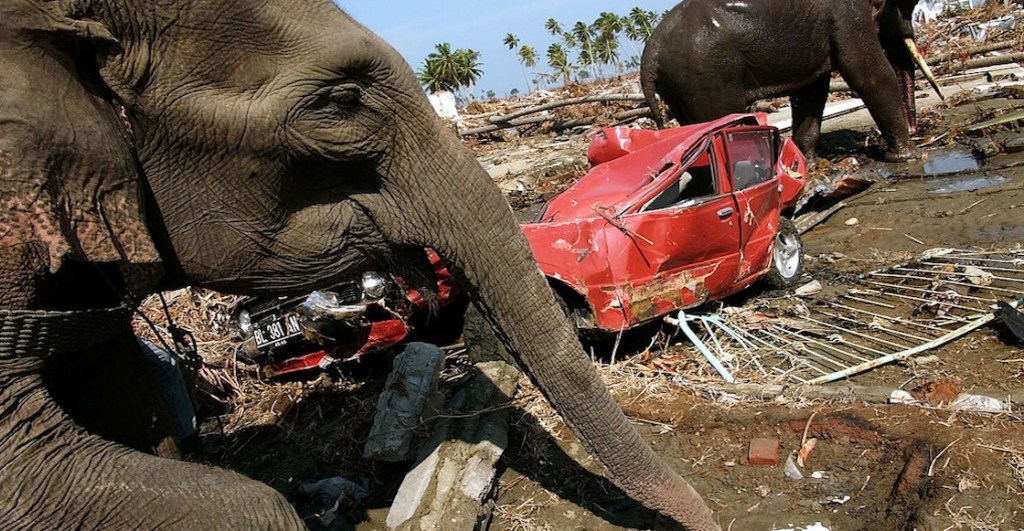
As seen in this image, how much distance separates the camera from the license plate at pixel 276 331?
629 cm

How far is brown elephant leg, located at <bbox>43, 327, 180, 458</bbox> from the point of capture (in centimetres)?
288

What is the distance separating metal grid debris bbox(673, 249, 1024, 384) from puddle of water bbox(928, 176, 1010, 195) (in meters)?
2.72

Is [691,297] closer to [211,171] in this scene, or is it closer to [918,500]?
[918,500]

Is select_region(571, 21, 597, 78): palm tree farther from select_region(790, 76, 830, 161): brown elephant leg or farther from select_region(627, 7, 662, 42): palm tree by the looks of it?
select_region(790, 76, 830, 161): brown elephant leg

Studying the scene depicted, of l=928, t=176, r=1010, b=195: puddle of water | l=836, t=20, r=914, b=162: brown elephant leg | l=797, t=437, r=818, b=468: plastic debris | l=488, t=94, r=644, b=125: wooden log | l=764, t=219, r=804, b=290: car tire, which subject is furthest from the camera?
l=488, t=94, r=644, b=125: wooden log

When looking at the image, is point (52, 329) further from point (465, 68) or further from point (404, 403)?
point (465, 68)

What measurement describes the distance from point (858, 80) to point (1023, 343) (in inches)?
269

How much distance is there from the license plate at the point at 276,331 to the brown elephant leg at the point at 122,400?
9.83 feet

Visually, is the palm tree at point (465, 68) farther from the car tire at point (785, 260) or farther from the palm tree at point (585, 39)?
the car tire at point (785, 260)

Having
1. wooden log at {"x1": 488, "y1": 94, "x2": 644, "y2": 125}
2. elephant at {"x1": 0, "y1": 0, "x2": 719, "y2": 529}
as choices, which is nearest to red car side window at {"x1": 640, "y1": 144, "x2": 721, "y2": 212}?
elephant at {"x1": 0, "y1": 0, "x2": 719, "y2": 529}

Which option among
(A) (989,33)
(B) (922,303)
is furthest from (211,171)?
(A) (989,33)

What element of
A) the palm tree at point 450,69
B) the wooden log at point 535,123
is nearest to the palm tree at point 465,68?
the palm tree at point 450,69

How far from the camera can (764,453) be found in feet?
13.3

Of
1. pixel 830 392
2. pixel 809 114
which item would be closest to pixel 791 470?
pixel 830 392
